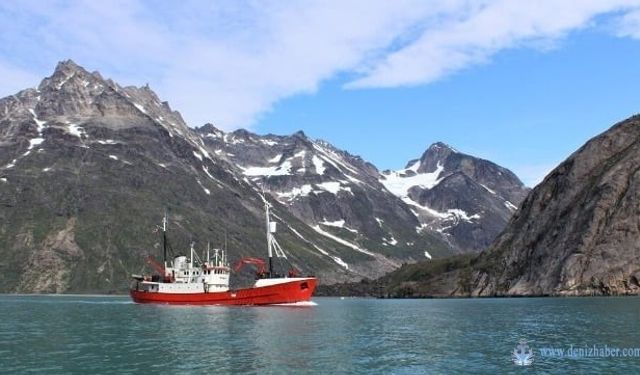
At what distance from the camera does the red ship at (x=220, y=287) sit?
13412 cm

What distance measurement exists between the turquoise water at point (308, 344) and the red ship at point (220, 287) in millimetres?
37492

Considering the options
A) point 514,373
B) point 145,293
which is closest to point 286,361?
point 514,373

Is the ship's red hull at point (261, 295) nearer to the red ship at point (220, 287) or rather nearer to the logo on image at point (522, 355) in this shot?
the red ship at point (220, 287)

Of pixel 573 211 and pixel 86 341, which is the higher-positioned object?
pixel 573 211

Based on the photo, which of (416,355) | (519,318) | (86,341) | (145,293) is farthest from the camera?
(145,293)

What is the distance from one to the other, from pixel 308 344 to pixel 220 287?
8178 centimetres

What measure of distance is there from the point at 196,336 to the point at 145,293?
3409 inches

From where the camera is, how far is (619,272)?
568ft

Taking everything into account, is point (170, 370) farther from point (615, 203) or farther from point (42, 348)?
Answer: point (615, 203)

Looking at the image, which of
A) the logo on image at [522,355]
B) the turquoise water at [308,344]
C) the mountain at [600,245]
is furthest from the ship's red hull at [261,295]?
the mountain at [600,245]

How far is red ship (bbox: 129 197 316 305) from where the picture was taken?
134125mm

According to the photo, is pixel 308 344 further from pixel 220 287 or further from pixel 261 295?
pixel 220 287

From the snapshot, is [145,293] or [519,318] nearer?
[519,318]

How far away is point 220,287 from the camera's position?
5600 inches
